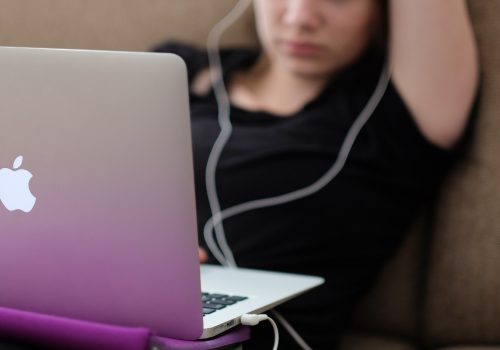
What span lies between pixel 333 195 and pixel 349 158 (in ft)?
0.22

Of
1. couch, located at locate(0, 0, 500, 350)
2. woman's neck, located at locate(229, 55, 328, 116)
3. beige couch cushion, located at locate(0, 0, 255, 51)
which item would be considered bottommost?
couch, located at locate(0, 0, 500, 350)

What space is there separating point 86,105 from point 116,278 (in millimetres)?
175

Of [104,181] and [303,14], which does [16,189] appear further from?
[303,14]

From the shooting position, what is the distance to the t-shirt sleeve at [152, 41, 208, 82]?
1.54 meters

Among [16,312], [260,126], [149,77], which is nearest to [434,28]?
[260,126]

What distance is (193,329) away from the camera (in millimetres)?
801

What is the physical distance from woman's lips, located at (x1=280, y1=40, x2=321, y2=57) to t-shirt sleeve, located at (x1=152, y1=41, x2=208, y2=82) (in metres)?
0.21

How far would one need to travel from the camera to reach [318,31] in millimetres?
1365

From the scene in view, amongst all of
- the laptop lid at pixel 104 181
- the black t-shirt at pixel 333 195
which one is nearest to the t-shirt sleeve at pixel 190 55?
the black t-shirt at pixel 333 195

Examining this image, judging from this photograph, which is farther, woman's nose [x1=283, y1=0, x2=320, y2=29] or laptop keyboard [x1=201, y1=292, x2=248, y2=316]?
woman's nose [x1=283, y1=0, x2=320, y2=29]

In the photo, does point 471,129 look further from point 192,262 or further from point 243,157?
point 192,262

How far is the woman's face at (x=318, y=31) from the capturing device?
4.45 ft

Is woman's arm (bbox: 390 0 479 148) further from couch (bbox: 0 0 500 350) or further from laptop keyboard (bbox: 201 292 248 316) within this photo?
laptop keyboard (bbox: 201 292 248 316)

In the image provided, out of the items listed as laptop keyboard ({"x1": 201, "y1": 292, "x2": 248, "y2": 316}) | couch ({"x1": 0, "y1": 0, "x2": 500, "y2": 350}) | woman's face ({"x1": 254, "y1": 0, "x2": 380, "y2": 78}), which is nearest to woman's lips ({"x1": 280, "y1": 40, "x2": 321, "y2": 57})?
woman's face ({"x1": 254, "y1": 0, "x2": 380, "y2": 78})
